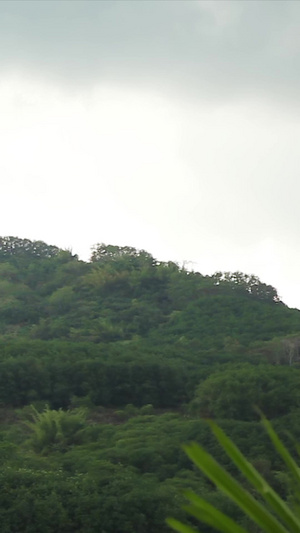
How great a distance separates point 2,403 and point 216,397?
6.88 metres

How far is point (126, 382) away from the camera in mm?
34531

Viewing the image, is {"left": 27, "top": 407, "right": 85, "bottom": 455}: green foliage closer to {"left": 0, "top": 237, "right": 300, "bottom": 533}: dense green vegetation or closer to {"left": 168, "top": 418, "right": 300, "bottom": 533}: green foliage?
{"left": 0, "top": 237, "right": 300, "bottom": 533}: dense green vegetation

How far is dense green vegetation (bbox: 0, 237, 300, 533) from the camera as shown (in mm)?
19359

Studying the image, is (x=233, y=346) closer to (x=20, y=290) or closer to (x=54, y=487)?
(x=20, y=290)

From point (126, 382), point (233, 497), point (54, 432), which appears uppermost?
point (126, 382)

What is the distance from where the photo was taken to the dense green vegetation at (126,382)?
19.4 m

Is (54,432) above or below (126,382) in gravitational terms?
below

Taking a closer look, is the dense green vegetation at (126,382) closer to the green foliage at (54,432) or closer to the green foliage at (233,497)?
the green foliage at (54,432)

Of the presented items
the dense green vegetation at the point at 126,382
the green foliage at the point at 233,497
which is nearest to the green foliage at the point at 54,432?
the dense green vegetation at the point at 126,382

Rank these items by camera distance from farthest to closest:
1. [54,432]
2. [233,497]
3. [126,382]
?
1. [126,382]
2. [54,432]
3. [233,497]

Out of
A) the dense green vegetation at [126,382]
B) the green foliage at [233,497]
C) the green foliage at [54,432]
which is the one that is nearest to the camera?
the green foliage at [233,497]

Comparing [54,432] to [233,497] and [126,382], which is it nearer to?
[126,382]

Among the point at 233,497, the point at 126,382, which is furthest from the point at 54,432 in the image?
the point at 233,497

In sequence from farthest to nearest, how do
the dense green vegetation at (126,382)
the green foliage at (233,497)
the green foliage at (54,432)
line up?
the green foliage at (54,432)
the dense green vegetation at (126,382)
the green foliage at (233,497)
